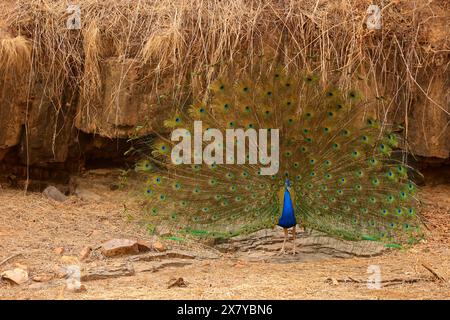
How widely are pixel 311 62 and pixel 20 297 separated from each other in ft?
12.9

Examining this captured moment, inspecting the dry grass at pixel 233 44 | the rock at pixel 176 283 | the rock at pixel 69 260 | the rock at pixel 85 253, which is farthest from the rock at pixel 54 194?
the rock at pixel 176 283

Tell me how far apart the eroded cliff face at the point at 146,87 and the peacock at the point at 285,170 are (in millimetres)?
987

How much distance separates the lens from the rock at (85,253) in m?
5.90

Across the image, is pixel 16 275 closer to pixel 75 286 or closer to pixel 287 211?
pixel 75 286

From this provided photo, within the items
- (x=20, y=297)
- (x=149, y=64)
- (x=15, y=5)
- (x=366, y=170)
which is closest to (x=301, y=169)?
(x=366, y=170)

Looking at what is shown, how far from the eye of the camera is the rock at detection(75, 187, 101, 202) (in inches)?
302

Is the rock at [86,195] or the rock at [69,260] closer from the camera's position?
the rock at [69,260]

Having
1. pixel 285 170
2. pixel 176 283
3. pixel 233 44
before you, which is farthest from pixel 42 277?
pixel 233 44

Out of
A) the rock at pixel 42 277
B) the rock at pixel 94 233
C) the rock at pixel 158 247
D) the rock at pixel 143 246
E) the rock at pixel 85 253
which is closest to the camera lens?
the rock at pixel 42 277

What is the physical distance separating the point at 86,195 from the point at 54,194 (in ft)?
1.13

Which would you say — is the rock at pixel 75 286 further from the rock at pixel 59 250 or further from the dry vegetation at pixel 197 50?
the dry vegetation at pixel 197 50

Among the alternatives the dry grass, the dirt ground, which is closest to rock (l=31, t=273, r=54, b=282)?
the dirt ground

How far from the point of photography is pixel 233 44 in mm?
7348

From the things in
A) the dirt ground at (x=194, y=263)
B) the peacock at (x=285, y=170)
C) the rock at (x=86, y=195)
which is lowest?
the dirt ground at (x=194, y=263)
